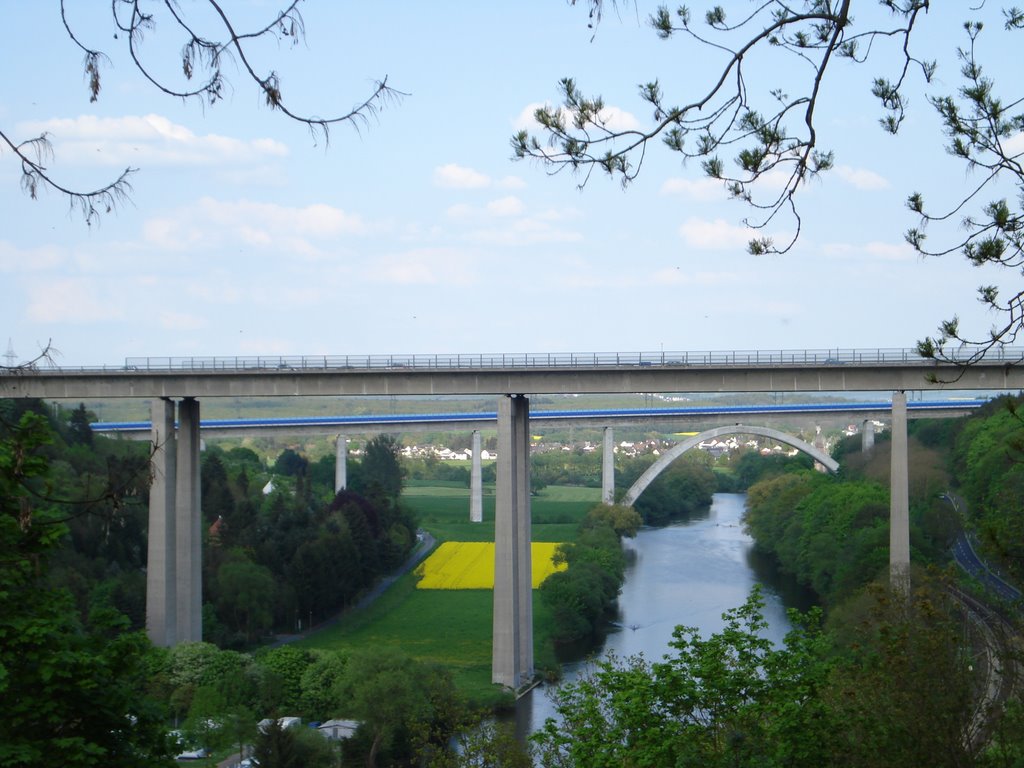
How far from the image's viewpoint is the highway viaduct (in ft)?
87.6

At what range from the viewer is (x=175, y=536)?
1091 inches

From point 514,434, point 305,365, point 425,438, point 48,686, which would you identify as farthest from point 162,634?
point 425,438

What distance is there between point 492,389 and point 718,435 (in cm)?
3292

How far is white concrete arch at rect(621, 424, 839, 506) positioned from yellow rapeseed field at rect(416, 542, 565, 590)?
11.7 m

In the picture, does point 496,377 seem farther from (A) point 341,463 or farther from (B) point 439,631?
(A) point 341,463

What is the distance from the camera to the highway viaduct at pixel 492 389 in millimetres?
26703

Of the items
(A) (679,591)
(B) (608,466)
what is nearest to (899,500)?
(A) (679,591)

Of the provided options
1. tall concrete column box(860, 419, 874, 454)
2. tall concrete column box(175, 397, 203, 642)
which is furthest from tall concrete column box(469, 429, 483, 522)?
tall concrete column box(175, 397, 203, 642)

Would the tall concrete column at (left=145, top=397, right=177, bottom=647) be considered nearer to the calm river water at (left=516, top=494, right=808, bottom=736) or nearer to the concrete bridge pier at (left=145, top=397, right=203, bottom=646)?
the concrete bridge pier at (left=145, top=397, right=203, bottom=646)

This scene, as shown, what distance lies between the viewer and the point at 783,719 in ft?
31.8

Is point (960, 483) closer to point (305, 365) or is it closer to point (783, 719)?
point (305, 365)

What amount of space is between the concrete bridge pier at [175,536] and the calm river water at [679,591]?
26.3 ft

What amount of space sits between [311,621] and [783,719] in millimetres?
24749

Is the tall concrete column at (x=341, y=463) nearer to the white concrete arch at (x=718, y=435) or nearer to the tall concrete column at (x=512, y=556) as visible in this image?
the white concrete arch at (x=718, y=435)
